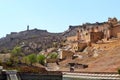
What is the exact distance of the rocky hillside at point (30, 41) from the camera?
395 feet

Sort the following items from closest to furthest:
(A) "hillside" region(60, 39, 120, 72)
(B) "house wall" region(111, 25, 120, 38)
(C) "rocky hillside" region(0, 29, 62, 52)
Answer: (A) "hillside" region(60, 39, 120, 72) → (B) "house wall" region(111, 25, 120, 38) → (C) "rocky hillside" region(0, 29, 62, 52)

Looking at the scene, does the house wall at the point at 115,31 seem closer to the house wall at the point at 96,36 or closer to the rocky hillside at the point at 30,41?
the house wall at the point at 96,36

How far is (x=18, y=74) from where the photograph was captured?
49.6 meters

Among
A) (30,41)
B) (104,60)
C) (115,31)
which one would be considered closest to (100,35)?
(115,31)

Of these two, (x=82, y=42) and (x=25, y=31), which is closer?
(x=82, y=42)

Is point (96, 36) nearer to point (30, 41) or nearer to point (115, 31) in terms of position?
point (115, 31)

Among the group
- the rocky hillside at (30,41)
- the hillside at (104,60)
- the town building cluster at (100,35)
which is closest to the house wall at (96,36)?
the town building cluster at (100,35)

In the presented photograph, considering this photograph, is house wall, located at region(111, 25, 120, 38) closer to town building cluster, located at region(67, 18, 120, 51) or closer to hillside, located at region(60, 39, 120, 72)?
town building cluster, located at region(67, 18, 120, 51)

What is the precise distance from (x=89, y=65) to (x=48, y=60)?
15701mm

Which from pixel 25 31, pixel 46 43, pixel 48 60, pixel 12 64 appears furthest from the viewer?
pixel 25 31

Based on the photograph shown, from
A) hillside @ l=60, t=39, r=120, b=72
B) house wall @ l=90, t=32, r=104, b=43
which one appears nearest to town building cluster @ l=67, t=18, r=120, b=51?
house wall @ l=90, t=32, r=104, b=43

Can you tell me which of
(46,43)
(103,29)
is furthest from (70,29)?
(103,29)

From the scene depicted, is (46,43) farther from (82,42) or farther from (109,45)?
(109,45)

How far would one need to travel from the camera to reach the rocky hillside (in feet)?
395
